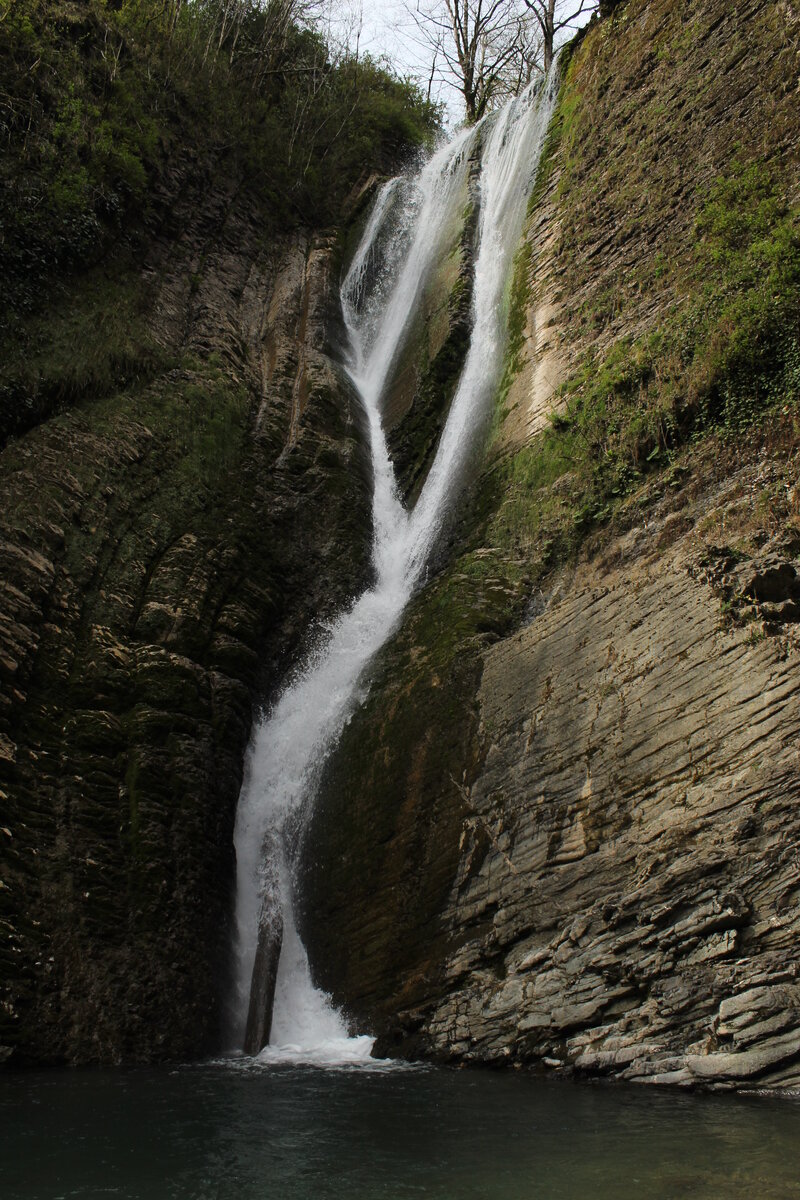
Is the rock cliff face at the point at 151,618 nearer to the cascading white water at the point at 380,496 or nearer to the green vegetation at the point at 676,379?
the cascading white water at the point at 380,496

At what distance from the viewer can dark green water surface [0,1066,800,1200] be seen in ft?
13.2

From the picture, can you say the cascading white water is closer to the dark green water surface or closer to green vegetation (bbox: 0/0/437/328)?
the dark green water surface

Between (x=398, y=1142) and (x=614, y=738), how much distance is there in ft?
13.4

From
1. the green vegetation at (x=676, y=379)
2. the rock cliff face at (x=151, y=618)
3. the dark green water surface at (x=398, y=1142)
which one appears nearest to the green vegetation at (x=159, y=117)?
the rock cliff face at (x=151, y=618)

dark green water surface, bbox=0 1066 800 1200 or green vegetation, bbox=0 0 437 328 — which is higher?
green vegetation, bbox=0 0 437 328

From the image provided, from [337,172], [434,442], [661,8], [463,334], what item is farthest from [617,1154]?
[337,172]

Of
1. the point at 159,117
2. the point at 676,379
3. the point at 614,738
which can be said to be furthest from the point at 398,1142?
the point at 159,117

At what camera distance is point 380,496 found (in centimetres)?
1591

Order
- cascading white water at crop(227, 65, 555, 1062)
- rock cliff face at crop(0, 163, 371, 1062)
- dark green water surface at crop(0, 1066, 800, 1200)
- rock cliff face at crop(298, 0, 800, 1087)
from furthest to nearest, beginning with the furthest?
cascading white water at crop(227, 65, 555, 1062) → rock cliff face at crop(0, 163, 371, 1062) → rock cliff face at crop(298, 0, 800, 1087) → dark green water surface at crop(0, 1066, 800, 1200)

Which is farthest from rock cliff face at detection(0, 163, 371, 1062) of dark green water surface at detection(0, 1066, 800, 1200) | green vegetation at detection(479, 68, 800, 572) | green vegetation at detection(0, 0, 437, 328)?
green vegetation at detection(479, 68, 800, 572)

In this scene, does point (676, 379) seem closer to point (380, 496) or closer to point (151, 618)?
point (380, 496)

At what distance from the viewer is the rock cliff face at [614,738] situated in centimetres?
633

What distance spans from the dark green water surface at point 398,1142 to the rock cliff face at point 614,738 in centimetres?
79

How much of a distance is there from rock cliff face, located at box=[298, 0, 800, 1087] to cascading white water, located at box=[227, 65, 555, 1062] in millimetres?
530
